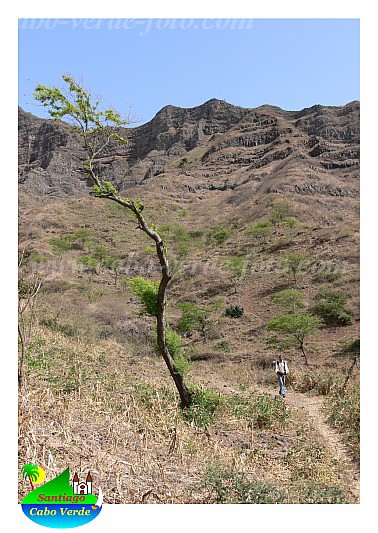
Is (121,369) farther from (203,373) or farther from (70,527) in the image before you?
(70,527)

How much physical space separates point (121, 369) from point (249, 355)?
8380mm

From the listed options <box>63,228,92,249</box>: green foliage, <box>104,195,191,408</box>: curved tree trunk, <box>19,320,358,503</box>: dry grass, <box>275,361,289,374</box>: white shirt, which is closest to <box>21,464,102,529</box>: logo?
<box>19,320,358,503</box>: dry grass

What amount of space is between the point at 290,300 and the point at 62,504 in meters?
19.8

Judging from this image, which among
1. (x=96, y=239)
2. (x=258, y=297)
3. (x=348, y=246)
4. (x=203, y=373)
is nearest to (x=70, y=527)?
(x=203, y=373)

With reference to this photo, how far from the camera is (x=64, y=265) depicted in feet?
116

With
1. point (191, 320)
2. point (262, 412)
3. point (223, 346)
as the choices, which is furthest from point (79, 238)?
point (262, 412)

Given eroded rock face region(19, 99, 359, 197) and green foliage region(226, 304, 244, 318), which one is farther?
eroded rock face region(19, 99, 359, 197)

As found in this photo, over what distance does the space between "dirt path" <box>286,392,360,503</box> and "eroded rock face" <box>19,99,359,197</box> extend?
39473 millimetres

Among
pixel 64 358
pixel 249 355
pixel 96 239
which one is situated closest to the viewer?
pixel 64 358

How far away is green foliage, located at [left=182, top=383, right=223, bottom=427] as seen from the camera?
7.15 metres

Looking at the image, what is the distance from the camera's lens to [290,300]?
22.1 meters

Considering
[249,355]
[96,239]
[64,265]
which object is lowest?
[249,355]

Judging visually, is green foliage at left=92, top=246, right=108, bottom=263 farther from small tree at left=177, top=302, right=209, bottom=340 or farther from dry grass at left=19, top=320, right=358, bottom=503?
dry grass at left=19, top=320, right=358, bottom=503

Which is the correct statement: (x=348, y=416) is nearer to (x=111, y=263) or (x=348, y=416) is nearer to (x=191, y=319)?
(x=191, y=319)
